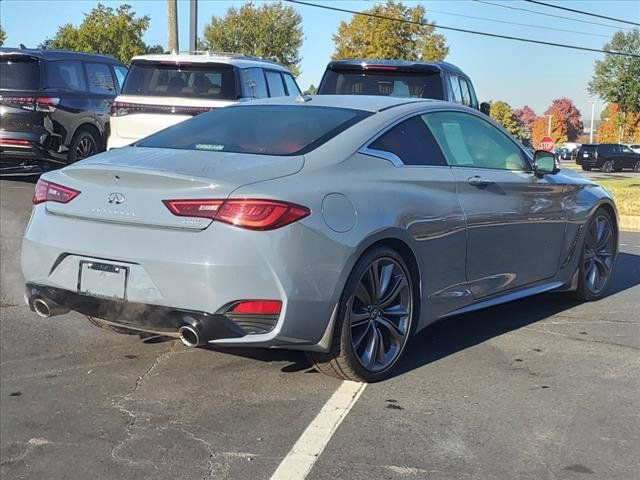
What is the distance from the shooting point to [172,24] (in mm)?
18922

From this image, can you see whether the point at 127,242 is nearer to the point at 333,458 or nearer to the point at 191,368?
the point at 191,368

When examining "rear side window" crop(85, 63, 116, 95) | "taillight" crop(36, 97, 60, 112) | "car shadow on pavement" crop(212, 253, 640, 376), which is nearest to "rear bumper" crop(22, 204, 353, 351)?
"car shadow on pavement" crop(212, 253, 640, 376)

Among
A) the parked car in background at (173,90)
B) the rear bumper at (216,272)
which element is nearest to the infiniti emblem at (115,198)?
the rear bumper at (216,272)

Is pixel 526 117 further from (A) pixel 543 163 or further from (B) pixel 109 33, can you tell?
(A) pixel 543 163

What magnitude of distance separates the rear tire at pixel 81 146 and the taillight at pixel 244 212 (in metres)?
8.65

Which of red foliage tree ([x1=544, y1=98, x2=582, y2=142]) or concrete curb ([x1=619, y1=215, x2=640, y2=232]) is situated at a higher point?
red foliage tree ([x1=544, y1=98, x2=582, y2=142])

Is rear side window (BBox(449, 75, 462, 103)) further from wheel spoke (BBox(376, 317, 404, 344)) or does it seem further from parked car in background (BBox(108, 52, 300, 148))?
wheel spoke (BBox(376, 317, 404, 344))

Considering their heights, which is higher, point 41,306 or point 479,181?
point 479,181

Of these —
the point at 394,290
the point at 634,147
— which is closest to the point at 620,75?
the point at 634,147

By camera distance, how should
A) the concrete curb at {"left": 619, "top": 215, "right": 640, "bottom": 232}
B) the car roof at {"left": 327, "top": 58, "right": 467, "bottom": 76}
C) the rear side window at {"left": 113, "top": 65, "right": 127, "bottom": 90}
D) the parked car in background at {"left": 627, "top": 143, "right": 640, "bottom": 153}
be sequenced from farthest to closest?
the parked car in background at {"left": 627, "top": 143, "right": 640, "bottom": 153} < the rear side window at {"left": 113, "top": 65, "right": 127, "bottom": 90} < the concrete curb at {"left": 619, "top": 215, "right": 640, "bottom": 232} < the car roof at {"left": 327, "top": 58, "right": 467, "bottom": 76}

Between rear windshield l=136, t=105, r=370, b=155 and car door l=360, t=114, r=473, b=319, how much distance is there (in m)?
0.29

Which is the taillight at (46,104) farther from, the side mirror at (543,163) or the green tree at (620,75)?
the green tree at (620,75)

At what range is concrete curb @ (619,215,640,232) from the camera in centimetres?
1150

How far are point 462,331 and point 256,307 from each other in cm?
218
